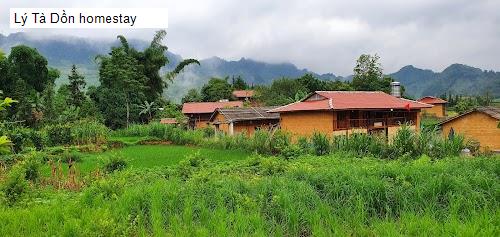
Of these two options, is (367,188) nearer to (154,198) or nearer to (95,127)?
(154,198)

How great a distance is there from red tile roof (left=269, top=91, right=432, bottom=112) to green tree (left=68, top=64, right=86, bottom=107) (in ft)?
71.4

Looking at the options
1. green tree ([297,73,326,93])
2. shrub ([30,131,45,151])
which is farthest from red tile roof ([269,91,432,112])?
green tree ([297,73,326,93])

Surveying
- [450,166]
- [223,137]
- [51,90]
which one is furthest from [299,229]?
[51,90]

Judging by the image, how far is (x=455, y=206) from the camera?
5.47m

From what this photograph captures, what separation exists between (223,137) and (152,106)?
19.9 m

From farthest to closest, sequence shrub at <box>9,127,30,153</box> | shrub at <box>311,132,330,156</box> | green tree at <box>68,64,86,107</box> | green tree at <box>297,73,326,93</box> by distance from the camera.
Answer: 1. green tree at <box>297,73,326,93</box>
2. green tree at <box>68,64,86,107</box>
3. shrub at <box>9,127,30,153</box>
4. shrub at <box>311,132,330,156</box>

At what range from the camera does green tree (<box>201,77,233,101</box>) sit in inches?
2267

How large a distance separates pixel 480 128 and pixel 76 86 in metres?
33.9

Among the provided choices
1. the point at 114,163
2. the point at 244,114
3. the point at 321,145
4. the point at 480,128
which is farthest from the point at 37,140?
the point at 480,128

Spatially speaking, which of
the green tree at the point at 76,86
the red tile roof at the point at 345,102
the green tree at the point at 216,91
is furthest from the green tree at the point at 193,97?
the red tile roof at the point at 345,102

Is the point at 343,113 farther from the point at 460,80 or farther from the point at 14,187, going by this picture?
the point at 460,80

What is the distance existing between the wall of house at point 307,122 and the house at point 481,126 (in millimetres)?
6510

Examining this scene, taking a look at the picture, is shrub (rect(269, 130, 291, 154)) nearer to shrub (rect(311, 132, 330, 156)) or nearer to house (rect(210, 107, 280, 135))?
shrub (rect(311, 132, 330, 156))

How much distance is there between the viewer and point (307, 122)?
24656 millimetres
